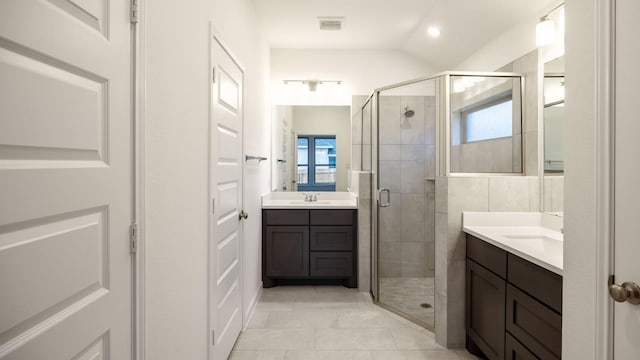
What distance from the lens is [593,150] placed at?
93cm

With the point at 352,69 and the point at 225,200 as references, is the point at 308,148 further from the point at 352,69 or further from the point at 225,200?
the point at 225,200

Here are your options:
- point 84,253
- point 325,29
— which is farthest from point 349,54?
point 84,253

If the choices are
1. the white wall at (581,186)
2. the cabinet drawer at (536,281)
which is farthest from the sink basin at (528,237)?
the white wall at (581,186)

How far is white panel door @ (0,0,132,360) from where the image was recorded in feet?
1.98

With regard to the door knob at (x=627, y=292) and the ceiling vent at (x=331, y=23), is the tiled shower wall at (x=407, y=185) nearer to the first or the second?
the ceiling vent at (x=331, y=23)

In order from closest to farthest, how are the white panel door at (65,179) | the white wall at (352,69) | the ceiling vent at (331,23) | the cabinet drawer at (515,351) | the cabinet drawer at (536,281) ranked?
the white panel door at (65,179)
the cabinet drawer at (536,281)
the cabinet drawer at (515,351)
the ceiling vent at (331,23)
the white wall at (352,69)

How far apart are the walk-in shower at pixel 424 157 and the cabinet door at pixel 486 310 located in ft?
0.62

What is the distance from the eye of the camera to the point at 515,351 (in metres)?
1.65

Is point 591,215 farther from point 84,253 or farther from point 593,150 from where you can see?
point 84,253

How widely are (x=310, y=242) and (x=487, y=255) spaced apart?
182 centimetres

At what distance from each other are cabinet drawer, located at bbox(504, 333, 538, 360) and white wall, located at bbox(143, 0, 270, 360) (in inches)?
62.3

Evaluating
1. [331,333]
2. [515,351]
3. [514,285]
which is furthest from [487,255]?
[331,333]

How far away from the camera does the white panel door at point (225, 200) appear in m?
1.79

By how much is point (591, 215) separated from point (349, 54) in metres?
3.41
